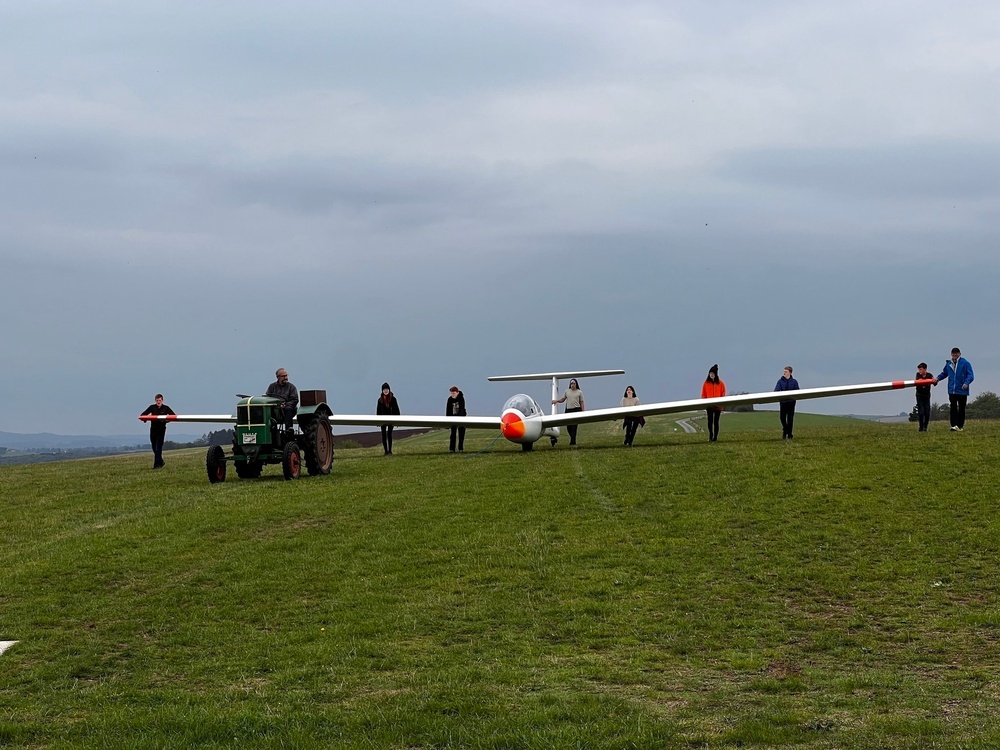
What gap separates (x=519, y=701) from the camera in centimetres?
754

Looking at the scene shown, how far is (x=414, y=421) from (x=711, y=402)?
823cm

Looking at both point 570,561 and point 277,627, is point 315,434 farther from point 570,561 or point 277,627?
point 277,627

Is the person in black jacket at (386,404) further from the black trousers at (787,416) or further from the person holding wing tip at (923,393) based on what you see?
the person holding wing tip at (923,393)

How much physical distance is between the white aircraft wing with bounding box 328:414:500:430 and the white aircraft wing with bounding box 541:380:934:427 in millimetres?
1742

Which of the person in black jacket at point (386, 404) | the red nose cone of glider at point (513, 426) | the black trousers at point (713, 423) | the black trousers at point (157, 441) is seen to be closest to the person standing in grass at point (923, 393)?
the black trousers at point (713, 423)

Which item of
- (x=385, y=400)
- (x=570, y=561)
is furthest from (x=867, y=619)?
(x=385, y=400)

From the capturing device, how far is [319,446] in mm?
23172

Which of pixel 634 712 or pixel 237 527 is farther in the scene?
pixel 237 527

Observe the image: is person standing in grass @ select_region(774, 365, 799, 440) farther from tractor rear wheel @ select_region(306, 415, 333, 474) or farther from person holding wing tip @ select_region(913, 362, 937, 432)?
tractor rear wheel @ select_region(306, 415, 333, 474)

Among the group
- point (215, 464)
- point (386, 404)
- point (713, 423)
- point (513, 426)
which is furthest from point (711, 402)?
point (215, 464)

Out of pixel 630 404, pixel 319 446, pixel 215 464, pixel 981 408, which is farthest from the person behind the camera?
pixel 981 408

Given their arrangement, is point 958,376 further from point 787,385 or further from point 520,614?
point 520,614

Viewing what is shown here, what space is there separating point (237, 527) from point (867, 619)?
8.82 metres

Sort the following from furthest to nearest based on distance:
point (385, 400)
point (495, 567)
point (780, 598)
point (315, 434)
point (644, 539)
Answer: point (385, 400) < point (315, 434) < point (644, 539) < point (495, 567) < point (780, 598)
